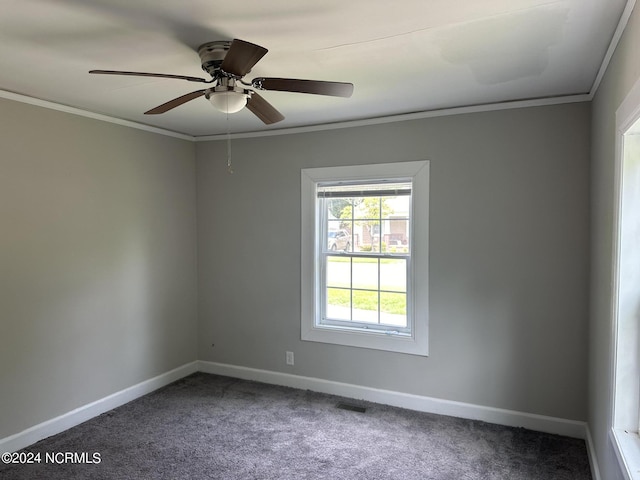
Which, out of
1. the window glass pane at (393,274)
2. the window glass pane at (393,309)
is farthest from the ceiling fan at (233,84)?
the window glass pane at (393,309)

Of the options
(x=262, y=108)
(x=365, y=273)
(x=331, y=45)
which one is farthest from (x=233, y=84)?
(x=365, y=273)

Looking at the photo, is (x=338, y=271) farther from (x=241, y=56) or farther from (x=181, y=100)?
(x=241, y=56)

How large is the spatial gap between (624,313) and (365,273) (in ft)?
6.95

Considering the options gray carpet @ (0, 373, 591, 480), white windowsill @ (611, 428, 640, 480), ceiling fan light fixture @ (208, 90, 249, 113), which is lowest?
gray carpet @ (0, 373, 591, 480)

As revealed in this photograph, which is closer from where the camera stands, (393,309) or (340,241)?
(393,309)

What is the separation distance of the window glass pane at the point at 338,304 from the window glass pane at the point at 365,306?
7 cm

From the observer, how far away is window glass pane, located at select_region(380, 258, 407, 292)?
3.69 meters

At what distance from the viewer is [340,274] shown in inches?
156

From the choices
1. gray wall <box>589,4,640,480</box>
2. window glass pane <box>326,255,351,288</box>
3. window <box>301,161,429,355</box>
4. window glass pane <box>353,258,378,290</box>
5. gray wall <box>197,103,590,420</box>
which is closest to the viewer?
gray wall <box>589,4,640,480</box>

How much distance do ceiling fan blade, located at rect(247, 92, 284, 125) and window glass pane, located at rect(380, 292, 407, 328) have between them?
1877 mm

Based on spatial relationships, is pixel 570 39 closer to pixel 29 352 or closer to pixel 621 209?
pixel 621 209

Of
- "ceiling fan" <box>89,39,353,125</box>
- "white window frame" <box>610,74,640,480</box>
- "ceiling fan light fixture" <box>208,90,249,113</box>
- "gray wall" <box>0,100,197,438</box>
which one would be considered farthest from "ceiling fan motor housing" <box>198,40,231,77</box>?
"white window frame" <box>610,74,640,480</box>

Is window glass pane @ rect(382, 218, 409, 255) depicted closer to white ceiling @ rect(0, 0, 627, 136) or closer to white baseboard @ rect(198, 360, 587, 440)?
white ceiling @ rect(0, 0, 627, 136)

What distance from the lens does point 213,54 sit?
2.12 m
